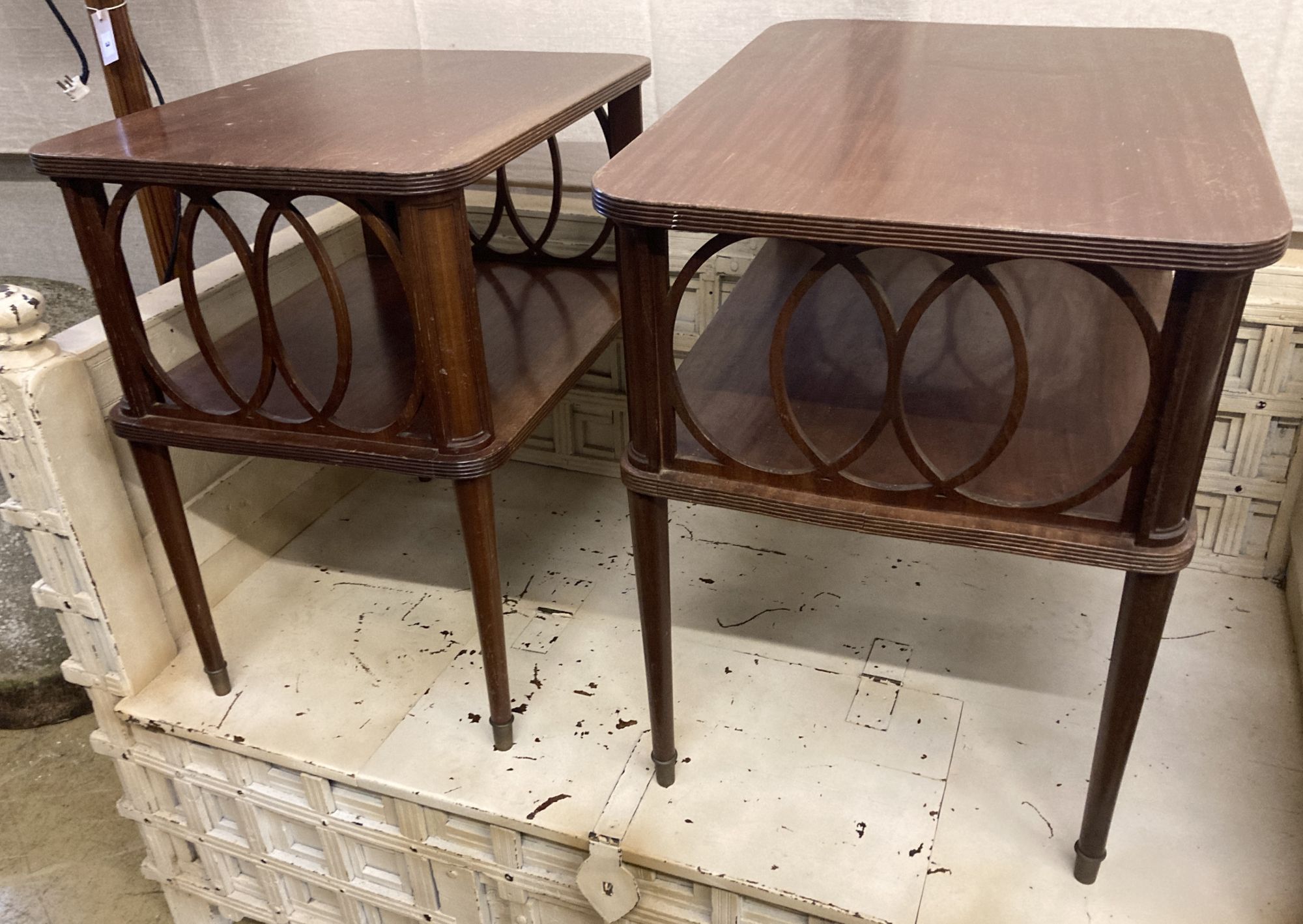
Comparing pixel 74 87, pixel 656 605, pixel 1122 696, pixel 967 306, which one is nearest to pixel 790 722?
pixel 656 605

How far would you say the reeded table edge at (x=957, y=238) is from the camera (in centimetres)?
80

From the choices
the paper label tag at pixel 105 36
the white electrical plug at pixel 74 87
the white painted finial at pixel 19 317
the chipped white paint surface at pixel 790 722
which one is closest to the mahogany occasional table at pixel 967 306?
the chipped white paint surface at pixel 790 722

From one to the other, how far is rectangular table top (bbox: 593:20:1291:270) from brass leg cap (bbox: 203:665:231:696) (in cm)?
91

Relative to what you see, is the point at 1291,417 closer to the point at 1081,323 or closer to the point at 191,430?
the point at 1081,323

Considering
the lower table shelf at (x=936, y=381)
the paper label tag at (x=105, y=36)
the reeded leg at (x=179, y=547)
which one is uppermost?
the paper label tag at (x=105, y=36)

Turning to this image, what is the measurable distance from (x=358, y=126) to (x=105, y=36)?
1.79 feet

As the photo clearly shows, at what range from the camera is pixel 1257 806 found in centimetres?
127

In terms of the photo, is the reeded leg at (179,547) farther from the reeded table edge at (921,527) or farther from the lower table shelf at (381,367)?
the reeded table edge at (921,527)

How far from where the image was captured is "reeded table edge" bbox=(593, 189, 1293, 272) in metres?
0.80

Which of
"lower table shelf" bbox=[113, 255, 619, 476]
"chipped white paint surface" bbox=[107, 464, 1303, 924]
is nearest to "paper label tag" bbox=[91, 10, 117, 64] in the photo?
"lower table shelf" bbox=[113, 255, 619, 476]

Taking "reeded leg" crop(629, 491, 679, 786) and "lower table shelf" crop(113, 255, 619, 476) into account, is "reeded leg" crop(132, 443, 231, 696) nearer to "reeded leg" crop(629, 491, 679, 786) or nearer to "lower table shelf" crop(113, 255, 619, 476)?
"lower table shelf" crop(113, 255, 619, 476)

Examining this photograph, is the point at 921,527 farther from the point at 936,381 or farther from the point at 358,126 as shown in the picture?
the point at 358,126

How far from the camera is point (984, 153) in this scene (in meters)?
1.01

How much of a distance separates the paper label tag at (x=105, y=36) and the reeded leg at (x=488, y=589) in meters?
0.83
